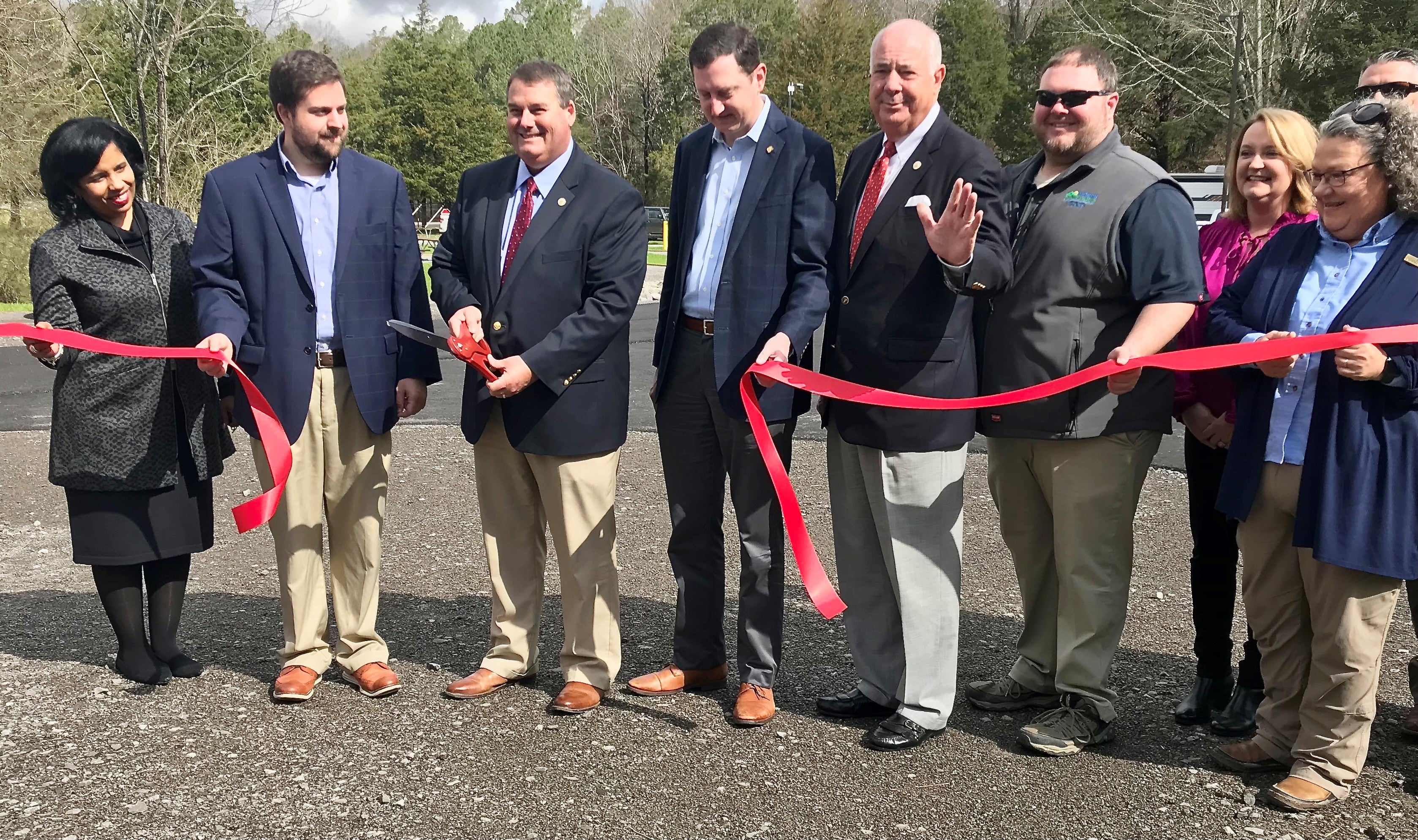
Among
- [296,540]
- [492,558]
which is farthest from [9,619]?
[492,558]

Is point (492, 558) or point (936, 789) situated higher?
point (492, 558)

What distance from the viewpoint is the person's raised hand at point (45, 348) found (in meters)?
4.64

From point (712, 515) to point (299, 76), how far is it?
2.24 metres

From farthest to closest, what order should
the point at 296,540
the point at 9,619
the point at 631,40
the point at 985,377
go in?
the point at 631,40 → the point at 9,619 → the point at 296,540 → the point at 985,377

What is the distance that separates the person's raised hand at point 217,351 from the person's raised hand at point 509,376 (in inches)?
38.0

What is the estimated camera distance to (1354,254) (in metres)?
3.80

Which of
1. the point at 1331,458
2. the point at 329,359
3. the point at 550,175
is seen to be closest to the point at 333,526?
the point at 329,359

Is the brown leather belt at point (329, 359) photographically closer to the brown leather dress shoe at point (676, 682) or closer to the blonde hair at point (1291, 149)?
the brown leather dress shoe at point (676, 682)

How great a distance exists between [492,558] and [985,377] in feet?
6.72

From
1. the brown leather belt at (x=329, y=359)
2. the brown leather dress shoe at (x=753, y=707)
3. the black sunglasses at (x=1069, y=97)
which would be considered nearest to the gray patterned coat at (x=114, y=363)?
the brown leather belt at (x=329, y=359)

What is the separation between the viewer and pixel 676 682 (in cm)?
484

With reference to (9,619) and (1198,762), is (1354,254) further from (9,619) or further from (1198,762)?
(9,619)

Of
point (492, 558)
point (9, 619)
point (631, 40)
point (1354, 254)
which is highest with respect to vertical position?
point (631, 40)

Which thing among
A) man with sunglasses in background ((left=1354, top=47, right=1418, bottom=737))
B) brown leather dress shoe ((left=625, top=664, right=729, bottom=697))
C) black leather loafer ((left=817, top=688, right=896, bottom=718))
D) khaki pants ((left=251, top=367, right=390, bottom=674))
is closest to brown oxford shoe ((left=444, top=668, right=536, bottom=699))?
khaki pants ((left=251, top=367, right=390, bottom=674))
